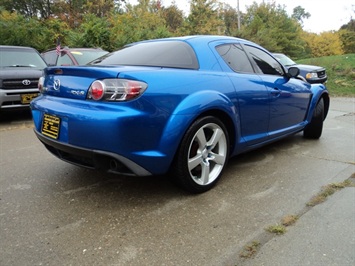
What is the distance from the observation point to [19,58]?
694 centimetres

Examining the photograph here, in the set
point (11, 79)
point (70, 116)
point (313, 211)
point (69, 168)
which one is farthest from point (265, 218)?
point (11, 79)

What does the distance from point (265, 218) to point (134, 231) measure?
1008mm

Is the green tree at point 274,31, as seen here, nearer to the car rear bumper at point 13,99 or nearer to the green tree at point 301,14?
the car rear bumper at point 13,99

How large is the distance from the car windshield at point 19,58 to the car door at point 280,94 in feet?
16.8

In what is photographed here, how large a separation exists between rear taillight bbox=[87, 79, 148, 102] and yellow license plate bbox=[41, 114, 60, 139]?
43cm

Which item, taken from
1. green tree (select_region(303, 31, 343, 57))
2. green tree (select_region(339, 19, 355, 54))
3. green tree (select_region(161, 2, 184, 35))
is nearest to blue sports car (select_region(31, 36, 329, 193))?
green tree (select_region(303, 31, 343, 57))

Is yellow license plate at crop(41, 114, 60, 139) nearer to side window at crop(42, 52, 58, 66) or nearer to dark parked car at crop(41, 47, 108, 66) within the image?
dark parked car at crop(41, 47, 108, 66)

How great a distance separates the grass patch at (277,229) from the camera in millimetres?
Result: 2257

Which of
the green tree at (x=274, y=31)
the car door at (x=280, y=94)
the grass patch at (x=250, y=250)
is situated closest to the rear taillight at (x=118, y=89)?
the grass patch at (x=250, y=250)

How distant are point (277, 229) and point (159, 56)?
181 cm

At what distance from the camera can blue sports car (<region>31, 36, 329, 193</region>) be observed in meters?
2.33

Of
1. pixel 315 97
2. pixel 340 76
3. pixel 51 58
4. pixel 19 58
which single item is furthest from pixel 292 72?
pixel 340 76

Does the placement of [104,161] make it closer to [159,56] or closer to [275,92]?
[159,56]

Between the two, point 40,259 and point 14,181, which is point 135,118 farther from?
point 14,181
